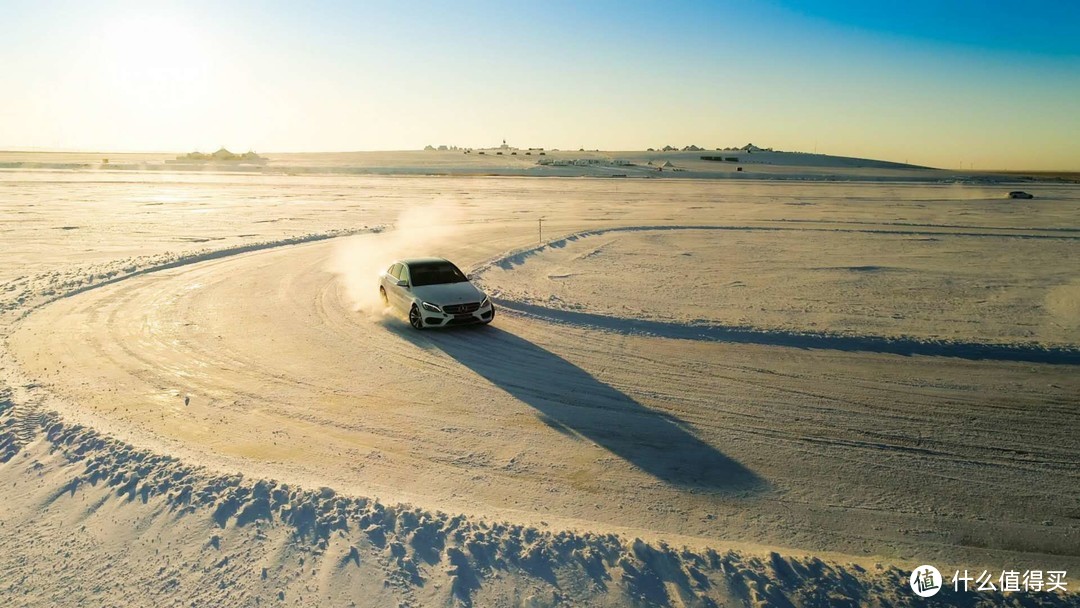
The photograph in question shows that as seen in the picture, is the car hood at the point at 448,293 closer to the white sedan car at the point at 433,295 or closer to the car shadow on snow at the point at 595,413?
the white sedan car at the point at 433,295

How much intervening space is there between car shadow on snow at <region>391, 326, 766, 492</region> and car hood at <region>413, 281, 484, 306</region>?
2.72 ft

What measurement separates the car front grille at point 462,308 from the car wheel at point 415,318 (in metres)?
0.61

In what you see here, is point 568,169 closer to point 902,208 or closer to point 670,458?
point 902,208

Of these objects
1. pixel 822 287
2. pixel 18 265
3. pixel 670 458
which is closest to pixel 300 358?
pixel 670 458

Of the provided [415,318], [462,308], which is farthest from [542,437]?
[415,318]

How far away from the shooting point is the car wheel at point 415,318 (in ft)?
43.4

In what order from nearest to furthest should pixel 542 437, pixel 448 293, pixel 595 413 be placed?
pixel 542 437 < pixel 595 413 < pixel 448 293

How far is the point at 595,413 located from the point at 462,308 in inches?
196

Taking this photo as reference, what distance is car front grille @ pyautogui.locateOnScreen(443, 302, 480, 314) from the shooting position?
13.1 metres

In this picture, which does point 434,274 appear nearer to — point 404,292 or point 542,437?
point 404,292

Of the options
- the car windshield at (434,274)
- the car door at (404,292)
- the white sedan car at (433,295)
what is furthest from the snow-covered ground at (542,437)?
the car windshield at (434,274)

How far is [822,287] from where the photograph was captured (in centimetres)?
1706

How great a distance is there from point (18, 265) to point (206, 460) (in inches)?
708

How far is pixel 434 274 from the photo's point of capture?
1458cm
